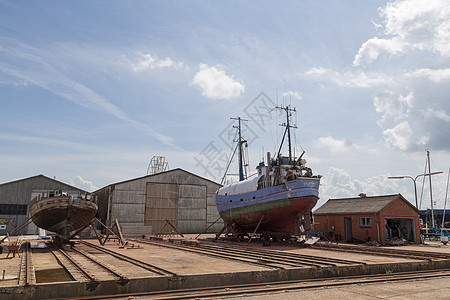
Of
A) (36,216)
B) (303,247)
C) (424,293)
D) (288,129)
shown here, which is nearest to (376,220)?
(303,247)

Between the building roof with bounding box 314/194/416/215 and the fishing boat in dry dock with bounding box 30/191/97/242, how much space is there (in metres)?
22.8

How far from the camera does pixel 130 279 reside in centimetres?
947

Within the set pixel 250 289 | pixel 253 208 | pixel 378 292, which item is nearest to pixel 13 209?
pixel 253 208

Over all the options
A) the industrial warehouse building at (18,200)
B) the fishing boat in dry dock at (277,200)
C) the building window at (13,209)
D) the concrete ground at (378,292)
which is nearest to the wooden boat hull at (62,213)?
the fishing boat in dry dock at (277,200)

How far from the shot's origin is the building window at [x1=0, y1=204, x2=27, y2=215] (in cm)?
3962

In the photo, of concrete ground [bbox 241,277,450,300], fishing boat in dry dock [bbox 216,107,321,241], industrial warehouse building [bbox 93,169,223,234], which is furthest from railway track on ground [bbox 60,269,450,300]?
industrial warehouse building [bbox 93,169,223,234]

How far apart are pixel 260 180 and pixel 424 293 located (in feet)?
66.6

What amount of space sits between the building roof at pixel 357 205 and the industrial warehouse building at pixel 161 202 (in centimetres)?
1572

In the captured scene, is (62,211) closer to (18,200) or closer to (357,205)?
(18,200)

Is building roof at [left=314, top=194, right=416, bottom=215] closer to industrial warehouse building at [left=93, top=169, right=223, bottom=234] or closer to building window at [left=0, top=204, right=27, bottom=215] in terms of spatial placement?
industrial warehouse building at [left=93, top=169, right=223, bottom=234]

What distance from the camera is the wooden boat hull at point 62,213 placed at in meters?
20.9

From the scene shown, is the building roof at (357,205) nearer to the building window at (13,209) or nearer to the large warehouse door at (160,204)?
the large warehouse door at (160,204)

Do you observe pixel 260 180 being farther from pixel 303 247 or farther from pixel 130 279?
pixel 130 279

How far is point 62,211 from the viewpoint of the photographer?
21203 mm
